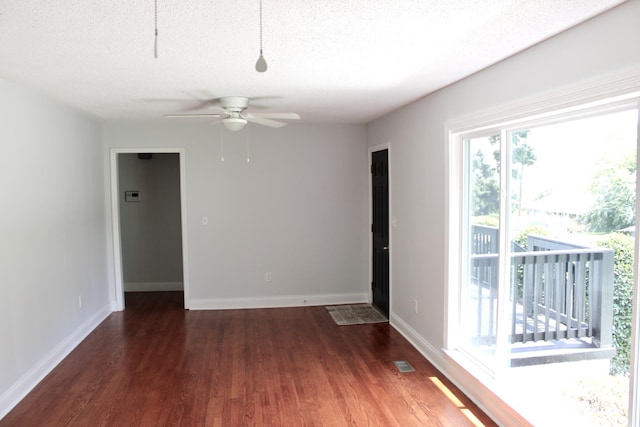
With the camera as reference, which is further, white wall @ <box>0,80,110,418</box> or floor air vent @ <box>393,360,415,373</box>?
floor air vent @ <box>393,360,415,373</box>

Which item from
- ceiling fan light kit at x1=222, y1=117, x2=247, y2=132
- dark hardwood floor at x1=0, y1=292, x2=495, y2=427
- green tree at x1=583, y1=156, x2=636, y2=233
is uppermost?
ceiling fan light kit at x1=222, y1=117, x2=247, y2=132

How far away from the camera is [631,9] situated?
1.88 m

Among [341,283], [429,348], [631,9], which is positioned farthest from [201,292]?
[631,9]

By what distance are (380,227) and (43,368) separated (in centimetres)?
357

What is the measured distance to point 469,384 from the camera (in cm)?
324

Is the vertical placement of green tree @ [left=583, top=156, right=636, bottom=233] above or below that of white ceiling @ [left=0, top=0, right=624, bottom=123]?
below

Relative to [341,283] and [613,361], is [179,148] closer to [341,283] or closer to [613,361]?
[341,283]

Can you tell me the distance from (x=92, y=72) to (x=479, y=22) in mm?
2379

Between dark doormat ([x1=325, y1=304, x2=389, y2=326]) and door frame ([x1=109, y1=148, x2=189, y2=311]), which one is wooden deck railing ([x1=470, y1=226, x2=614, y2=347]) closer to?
dark doormat ([x1=325, y1=304, x2=389, y2=326])

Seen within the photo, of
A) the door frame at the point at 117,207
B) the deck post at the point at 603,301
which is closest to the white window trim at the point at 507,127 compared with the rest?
the deck post at the point at 603,301

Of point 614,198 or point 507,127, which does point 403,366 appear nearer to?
point 507,127

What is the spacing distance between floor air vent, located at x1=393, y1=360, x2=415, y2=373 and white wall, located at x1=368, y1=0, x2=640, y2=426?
0.76 feet

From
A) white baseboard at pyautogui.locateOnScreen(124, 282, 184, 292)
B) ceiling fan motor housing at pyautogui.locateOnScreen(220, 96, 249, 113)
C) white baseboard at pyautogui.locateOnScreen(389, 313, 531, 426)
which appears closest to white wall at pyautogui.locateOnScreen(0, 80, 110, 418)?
ceiling fan motor housing at pyautogui.locateOnScreen(220, 96, 249, 113)

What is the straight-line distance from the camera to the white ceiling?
6.29 feet
